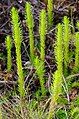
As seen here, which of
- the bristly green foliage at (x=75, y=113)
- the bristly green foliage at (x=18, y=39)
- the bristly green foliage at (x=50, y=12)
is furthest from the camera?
the bristly green foliage at (x=50, y=12)

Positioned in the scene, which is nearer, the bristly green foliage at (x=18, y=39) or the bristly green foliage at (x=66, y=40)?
the bristly green foliage at (x=18, y=39)

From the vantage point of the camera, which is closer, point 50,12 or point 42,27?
point 42,27

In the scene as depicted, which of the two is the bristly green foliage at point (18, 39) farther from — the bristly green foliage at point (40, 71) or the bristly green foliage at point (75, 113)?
the bristly green foliage at point (75, 113)

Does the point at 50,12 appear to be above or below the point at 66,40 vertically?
above

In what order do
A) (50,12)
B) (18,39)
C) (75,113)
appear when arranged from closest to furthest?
(18,39) → (75,113) → (50,12)

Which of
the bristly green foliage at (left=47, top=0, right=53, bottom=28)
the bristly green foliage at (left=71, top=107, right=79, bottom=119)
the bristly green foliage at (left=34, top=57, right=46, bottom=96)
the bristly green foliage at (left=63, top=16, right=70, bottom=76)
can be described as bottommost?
the bristly green foliage at (left=71, top=107, right=79, bottom=119)

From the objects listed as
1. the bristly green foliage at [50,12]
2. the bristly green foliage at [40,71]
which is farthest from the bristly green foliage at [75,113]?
the bristly green foliage at [50,12]

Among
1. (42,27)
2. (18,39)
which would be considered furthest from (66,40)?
(18,39)

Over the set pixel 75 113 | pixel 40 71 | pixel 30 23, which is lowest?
pixel 75 113

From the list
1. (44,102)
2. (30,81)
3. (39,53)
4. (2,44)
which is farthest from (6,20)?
(44,102)

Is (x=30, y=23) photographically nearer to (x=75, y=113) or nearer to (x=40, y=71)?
(x=40, y=71)

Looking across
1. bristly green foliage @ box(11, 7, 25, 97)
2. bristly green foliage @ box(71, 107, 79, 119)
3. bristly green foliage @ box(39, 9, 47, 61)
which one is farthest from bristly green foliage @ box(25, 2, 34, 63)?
bristly green foliage @ box(71, 107, 79, 119)

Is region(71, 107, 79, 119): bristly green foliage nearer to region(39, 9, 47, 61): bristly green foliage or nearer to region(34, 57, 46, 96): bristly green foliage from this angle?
region(34, 57, 46, 96): bristly green foliage

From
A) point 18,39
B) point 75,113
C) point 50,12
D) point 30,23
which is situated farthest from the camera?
point 50,12
